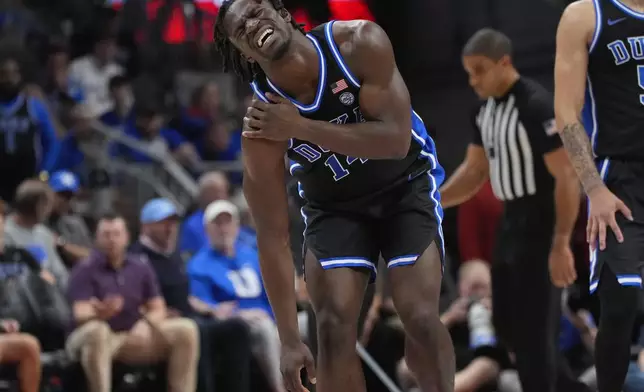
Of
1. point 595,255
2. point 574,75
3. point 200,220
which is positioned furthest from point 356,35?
point 200,220

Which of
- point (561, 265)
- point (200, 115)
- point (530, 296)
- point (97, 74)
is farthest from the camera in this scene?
point (200, 115)

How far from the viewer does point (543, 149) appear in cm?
510

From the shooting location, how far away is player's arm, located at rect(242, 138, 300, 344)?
3439 mm

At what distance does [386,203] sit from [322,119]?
395 mm

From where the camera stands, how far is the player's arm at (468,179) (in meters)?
5.02

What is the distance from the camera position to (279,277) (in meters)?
3.55

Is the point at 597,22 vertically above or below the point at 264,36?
below

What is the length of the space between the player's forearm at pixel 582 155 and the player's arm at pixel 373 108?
74 centimetres

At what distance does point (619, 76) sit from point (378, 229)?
1.06 meters

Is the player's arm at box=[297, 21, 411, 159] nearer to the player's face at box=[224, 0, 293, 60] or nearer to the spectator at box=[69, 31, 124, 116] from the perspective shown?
the player's face at box=[224, 0, 293, 60]

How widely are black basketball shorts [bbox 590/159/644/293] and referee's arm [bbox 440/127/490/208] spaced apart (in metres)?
1.24

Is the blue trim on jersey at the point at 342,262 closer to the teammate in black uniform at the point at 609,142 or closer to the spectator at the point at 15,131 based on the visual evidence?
the teammate in black uniform at the point at 609,142

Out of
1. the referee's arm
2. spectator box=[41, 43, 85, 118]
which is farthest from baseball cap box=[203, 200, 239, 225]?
spectator box=[41, 43, 85, 118]

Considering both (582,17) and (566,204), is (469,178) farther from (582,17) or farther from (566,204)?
(582,17)
